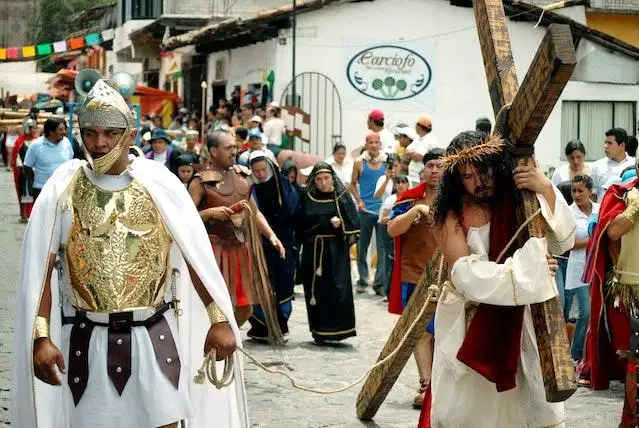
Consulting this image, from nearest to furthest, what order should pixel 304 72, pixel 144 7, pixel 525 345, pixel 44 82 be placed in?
pixel 525 345 → pixel 304 72 → pixel 144 7 → pixel 44 82

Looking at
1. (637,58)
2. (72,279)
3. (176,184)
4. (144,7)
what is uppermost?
(144,7)

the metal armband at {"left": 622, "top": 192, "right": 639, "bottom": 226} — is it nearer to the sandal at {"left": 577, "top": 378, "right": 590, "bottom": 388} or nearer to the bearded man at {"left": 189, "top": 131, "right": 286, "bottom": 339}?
the sandal at {"left": 577, "top": 378, "right": 590, "bottom": 388}

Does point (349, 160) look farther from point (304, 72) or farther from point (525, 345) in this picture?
point (525, 345)

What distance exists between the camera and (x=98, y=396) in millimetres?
5395

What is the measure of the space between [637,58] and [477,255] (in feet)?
62.7

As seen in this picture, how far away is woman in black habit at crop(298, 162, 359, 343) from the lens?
39.4ft

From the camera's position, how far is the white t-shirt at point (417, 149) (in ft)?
47.7

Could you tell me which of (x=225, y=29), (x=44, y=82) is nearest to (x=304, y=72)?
(x=225, y=29)

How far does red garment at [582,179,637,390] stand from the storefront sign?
14.3 meters

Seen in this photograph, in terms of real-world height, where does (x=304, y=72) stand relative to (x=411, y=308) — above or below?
above

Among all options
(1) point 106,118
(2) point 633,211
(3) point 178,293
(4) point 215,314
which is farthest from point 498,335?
(2) point 633,211

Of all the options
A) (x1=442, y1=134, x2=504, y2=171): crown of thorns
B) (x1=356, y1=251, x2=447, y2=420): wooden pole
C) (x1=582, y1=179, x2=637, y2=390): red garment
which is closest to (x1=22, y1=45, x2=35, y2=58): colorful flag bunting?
(x1=582, y1=179, x2=637, y2=390): red garment

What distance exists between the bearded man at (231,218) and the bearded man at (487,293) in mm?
3992

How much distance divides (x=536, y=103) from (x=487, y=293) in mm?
877
